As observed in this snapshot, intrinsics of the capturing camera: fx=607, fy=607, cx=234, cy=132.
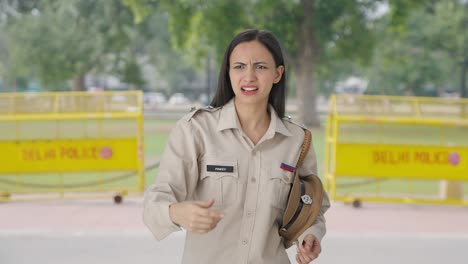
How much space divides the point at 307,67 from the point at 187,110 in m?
4.49

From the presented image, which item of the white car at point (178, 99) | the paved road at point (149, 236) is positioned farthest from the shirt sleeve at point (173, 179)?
the white car at point (178, 99)

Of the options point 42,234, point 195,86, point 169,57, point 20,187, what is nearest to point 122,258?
point 42,234

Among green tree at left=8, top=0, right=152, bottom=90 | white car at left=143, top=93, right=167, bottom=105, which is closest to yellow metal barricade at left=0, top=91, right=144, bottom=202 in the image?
green tree at left=8, top=0, right=152, bottom=90

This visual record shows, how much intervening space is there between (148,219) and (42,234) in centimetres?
475

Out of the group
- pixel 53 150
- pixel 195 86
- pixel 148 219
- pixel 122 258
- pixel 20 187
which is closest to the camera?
pixel 148 219

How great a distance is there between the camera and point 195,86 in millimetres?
60969

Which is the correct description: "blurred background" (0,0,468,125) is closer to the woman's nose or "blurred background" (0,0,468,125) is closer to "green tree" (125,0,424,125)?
"green tree" (125,0,424,125)

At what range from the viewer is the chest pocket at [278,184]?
69.2 inches

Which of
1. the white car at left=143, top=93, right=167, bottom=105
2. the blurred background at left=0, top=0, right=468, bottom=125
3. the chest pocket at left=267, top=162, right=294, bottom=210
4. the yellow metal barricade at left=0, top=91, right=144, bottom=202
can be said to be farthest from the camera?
the white car at left=143, top=93, right=167, bottom=105

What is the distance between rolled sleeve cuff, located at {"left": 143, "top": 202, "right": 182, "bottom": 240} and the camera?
1.64 m

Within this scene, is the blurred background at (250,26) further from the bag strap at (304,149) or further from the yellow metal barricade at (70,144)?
the bag strap at (304,149)

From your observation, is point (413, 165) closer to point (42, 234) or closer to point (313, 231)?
point (42, 234)

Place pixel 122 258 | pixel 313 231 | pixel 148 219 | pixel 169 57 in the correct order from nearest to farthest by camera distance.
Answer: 1. pixel 148 219
2. pixel 313 231
3. pixel 122 258
4. pixel 169 57

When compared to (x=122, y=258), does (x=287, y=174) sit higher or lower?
higher
